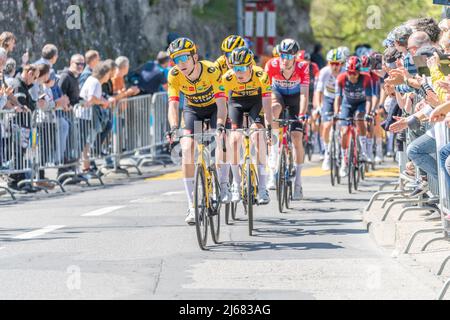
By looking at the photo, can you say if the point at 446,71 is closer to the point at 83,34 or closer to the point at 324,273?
the point at 324,273

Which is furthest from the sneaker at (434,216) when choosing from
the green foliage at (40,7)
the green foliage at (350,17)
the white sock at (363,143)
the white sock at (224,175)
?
the green foliage at (350,17)

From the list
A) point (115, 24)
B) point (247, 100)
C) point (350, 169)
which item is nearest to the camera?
point (247, 100)

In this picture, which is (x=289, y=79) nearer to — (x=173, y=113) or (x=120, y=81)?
(x=173, y=113)

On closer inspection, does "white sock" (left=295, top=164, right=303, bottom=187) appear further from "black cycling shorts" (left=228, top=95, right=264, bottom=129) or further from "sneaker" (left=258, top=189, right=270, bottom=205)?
"sneaker" (left=258, top=189, right=270, bottom=205)

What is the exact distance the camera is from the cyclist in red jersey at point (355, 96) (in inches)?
791

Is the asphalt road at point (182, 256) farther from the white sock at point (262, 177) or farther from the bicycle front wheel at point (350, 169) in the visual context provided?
the bicycle front wheel at point (350, 169)

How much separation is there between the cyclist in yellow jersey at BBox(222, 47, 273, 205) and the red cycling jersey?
86.2 inches

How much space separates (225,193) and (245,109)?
5.79 ft

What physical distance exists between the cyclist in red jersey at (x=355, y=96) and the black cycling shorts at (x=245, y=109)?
4758mm

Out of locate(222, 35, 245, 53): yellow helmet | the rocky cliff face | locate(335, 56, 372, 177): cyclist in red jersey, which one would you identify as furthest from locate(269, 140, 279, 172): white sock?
the rocky cliff face

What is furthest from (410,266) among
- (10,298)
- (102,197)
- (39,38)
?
(39,38)

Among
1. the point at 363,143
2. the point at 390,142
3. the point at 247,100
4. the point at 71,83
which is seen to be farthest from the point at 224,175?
the point at 390,142

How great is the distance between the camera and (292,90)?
17562 mm
